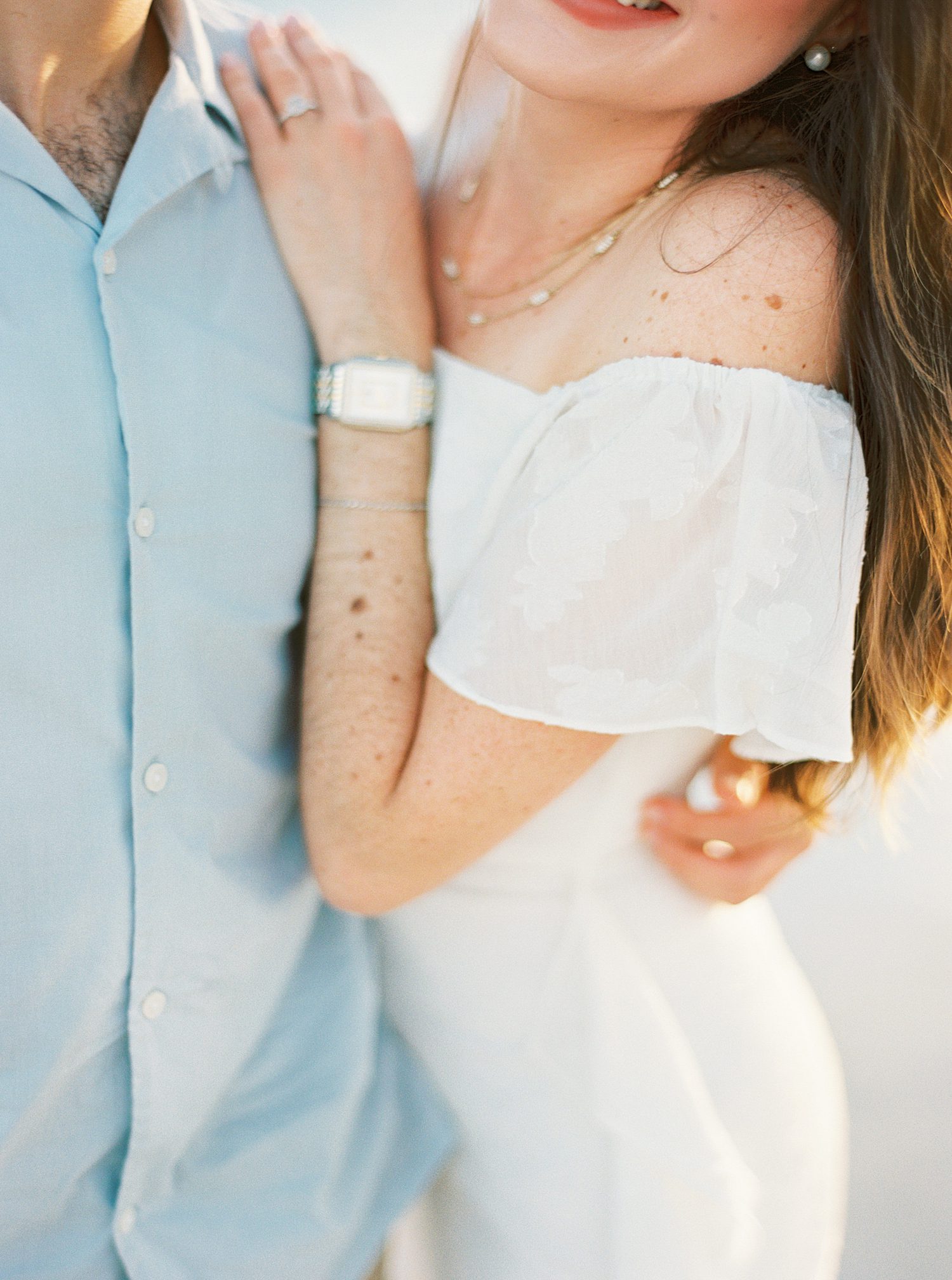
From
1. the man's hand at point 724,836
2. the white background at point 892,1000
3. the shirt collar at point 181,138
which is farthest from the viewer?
the white background at point 892,1000

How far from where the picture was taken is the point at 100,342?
1.00 metres

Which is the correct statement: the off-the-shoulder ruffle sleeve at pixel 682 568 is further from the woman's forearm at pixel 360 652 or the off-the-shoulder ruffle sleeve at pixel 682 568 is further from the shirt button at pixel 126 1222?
the shirt button at pixel 126 1222

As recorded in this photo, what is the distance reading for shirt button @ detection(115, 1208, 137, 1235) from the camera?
3.66 ft

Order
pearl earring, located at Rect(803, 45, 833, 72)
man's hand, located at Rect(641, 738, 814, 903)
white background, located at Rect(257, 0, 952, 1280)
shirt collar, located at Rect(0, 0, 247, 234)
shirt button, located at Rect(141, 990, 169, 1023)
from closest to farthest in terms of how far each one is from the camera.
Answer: shirt collar, located at Rect(0, 0, 247, 234)
shirt button, located at Rect(141, 990, 169, 1023)
pearl earring, located at Rect(803, 45, 833, 72)
man's hand, located at Rect(641, 738, 814, 903)
white background, located at Rect(257, 0, 952, 1280)

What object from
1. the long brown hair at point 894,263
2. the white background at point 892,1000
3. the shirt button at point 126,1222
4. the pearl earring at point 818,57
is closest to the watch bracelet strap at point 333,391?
the long brown hair at point 894,263

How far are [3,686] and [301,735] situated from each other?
1.07 feet

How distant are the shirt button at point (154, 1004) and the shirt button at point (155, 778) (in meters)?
0.21

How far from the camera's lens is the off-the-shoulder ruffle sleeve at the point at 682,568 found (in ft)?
3.33

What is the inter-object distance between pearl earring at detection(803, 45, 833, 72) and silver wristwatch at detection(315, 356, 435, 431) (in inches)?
21.6

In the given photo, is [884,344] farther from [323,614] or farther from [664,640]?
[323,614]

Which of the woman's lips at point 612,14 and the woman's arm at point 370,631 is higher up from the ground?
the woman's lips at point 612,14

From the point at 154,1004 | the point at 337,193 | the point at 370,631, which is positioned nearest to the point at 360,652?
the point at 370,631

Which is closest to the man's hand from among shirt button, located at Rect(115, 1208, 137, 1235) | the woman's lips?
shirt button, located at Rect(115, 1208, 137, 1235)

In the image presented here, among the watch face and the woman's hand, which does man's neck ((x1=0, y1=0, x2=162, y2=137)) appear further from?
the watch face
